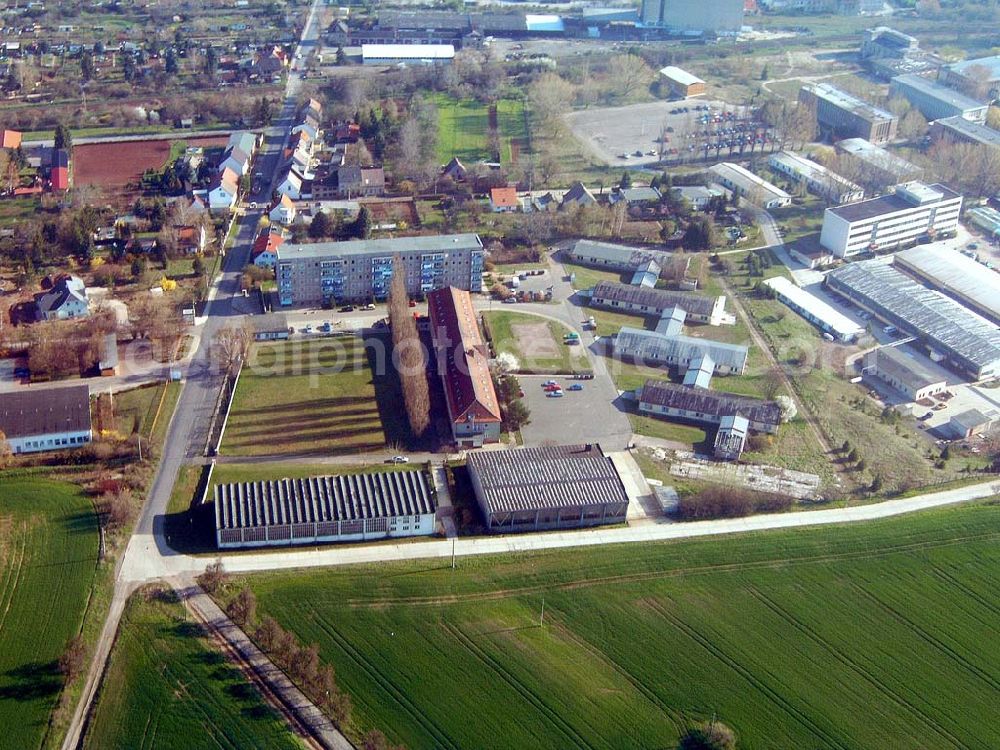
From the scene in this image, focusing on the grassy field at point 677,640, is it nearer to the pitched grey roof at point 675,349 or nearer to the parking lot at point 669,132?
the pitched grey roof at point 675,349

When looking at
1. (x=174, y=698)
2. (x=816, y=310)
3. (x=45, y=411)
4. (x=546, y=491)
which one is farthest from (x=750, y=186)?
(x=174, y=698)

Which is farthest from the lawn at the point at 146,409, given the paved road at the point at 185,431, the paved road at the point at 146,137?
the paved road at the point at 146,137

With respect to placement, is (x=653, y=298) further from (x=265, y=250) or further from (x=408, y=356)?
(x=265, y=250)

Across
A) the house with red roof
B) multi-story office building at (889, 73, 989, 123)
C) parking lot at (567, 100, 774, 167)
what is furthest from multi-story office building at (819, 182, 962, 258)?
multi-story office building at (889, 73, 989, 123)

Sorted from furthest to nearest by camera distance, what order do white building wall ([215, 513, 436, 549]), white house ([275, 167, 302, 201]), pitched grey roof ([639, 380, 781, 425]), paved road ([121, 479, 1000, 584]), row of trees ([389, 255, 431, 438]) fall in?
white house ([275, 167, 302, 201])
pitched grey roof ([639, 380, 781, 425])
row of trees ([389, 255, 431, 438])
white building wall ([215, 513, 436, 549])
paved road ([121, 479, 1000, 584])

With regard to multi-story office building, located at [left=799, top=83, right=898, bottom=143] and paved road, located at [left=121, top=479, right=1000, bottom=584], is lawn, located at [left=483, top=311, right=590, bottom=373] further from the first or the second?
multi-story office building, located at [left=799, top=83, right=898, bottom=143]

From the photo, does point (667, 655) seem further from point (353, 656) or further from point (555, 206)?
A: point (555, 206)
